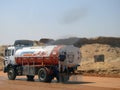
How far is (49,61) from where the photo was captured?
28.4 metres

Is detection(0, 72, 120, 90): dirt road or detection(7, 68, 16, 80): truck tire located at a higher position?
detection(7, 68, 16, 80): truck tire

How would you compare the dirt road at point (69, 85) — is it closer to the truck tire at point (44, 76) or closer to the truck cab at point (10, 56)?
the truck tire at point (44, 76)

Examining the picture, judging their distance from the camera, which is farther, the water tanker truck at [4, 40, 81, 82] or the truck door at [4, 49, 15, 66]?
the truck door at [4, 49, 15, 66]

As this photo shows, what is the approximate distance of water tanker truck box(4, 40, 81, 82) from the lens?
2795 centimetres

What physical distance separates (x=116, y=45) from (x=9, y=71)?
46.6 metres

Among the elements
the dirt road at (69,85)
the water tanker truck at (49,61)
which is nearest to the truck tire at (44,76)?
the water tanker truck at (49,61)

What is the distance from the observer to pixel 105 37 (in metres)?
76.2

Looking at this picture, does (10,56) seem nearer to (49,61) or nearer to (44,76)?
(44,76)

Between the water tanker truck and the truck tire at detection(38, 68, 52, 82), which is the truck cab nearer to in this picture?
the water tanker truck

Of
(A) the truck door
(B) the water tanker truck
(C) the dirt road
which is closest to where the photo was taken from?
(C) the dirt road

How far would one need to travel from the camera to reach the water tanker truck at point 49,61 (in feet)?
91.7

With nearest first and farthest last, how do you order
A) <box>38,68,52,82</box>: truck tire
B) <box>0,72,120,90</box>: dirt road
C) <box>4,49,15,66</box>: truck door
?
1. <box>0,72,120,90</box>: dirt road
2. <box>38,68,52,82</box>: truck tire
3. <box>4,49,15,66</box>: truck door

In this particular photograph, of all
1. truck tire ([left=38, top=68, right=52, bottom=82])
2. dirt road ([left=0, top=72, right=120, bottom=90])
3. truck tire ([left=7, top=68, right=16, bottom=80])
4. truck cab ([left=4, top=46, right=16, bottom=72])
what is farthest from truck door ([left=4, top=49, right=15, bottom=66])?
dirt road ([left=0, top=72, right=120, bottom=90])

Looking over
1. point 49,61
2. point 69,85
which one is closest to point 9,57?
point 49,61
